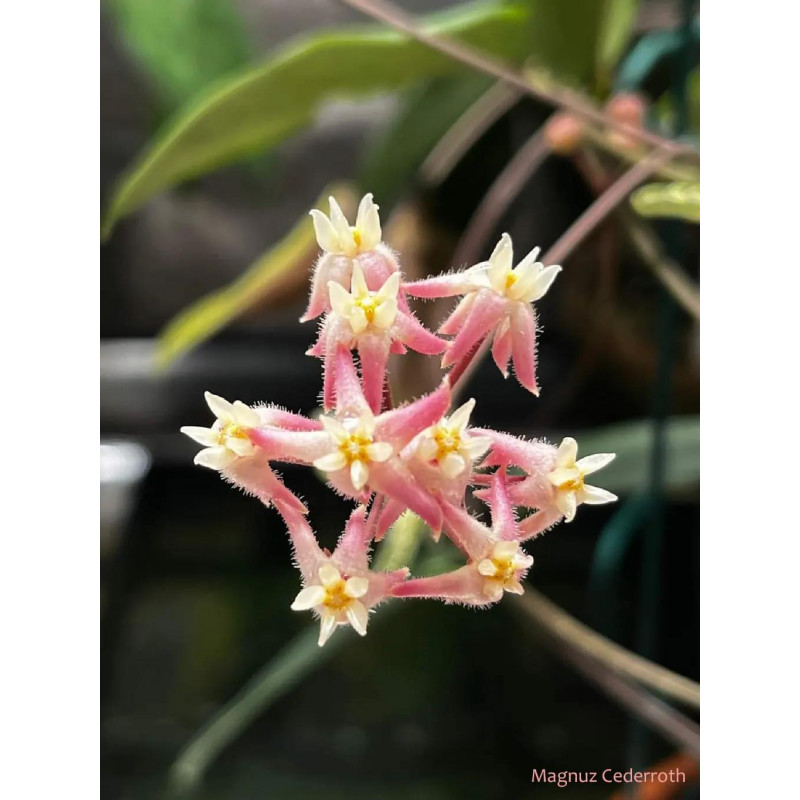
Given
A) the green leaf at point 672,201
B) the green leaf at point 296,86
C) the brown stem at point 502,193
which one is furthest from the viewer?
the brown stem at point 502,193

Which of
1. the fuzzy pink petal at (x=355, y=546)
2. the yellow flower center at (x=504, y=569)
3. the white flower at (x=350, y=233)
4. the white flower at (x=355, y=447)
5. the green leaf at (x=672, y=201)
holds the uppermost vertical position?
the green leaf at (x=672, y=201)

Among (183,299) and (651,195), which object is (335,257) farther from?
(183,299)

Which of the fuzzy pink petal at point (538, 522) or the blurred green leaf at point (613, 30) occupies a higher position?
the blurred green leaf at point (613, 30)

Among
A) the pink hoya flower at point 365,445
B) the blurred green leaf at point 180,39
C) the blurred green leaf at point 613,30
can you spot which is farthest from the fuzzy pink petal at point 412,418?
the blurred green leaf at point 180,39

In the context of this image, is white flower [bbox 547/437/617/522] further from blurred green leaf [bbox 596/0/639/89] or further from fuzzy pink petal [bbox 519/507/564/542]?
blurred green leaf [bbox 596/0/639/89]

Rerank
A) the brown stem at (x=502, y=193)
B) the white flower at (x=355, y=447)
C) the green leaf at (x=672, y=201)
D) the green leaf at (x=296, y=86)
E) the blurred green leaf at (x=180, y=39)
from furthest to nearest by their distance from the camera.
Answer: the blurred green leaf at (x=180, y=39) < the brown stem at (x=502, y=193) < the green leaf at (x=296, y=86) < the green leaf at (x=672, y=201) < the white flower at (x=355, y=447)

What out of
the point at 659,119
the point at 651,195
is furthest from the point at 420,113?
the point at 651,195

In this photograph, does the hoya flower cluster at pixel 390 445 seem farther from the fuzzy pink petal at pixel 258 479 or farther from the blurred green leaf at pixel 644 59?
the blurred green leaf at pixel 644 59

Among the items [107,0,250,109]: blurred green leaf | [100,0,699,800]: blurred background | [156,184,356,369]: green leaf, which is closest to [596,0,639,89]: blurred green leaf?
[100,0,699,800]: blurred background
